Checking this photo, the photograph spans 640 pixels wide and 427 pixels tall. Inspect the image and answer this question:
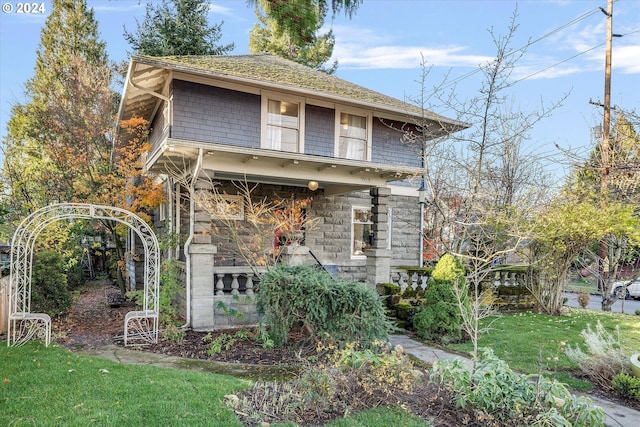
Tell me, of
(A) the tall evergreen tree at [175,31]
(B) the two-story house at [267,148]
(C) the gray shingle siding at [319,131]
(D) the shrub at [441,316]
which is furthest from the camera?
(A) the tall evergreen tree at [175,31]

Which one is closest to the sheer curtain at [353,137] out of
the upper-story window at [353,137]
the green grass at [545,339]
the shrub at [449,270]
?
the upper-story window at [353,137]

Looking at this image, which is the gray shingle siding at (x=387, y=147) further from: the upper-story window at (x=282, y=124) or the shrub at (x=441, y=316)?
the shrub at (x=441, y=316)

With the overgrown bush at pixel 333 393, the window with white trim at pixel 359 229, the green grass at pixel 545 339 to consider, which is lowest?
the green grass at pixel 545 339

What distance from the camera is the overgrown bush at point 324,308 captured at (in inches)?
225

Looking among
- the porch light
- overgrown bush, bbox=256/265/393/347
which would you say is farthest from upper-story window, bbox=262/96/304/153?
the porch light

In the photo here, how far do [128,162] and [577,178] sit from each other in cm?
1170

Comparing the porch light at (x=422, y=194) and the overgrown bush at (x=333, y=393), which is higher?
the porch light at (x=422, y=194)

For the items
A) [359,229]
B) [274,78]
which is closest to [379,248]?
[359,229]

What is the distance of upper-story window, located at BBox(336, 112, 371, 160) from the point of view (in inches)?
423

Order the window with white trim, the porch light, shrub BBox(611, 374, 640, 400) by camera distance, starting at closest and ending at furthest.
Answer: shrub BBox(611, 374, 640, 400), the window with white trim, the porch light

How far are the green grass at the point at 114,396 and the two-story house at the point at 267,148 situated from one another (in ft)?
8.82

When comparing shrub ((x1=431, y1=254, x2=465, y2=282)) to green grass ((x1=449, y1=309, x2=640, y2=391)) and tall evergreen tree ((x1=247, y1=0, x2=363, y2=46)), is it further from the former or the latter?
tall evergreen tree ((x1=247, y1=0, x2=363, y2=46))

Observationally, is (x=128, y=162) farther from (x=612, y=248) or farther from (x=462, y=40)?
(x=612, y=248)

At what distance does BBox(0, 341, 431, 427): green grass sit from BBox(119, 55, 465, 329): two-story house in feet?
8.82
